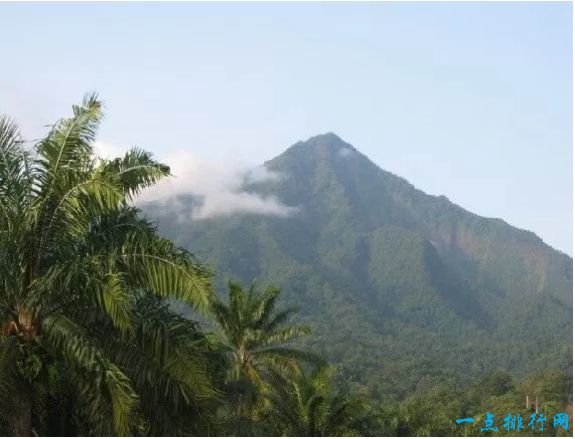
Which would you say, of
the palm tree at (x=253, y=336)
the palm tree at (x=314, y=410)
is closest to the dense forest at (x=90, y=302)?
the palm tree at (x=314, y=410)

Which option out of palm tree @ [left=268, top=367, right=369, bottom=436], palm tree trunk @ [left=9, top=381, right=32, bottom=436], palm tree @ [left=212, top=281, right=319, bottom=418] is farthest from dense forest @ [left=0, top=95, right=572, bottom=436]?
palm tree @ [left=212, top=281, right=319, bottom=418]

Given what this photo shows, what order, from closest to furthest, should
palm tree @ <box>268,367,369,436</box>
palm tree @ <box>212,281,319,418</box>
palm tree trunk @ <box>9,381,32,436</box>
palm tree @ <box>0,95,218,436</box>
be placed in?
palm tree @ <box>0,95,218,436</box> < palm tree trunk @ <box>9,381,32,436</box> < palm tree @ <box>268,367,369,436</box> < palm tree @ <box>212,281,319,418</box>

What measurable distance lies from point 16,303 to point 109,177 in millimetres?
1828

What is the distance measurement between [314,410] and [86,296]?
14.8 metres

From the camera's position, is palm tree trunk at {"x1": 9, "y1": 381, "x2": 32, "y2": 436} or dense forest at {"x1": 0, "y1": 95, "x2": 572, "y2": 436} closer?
dense forest at {"x1": 0, "y1": 95, "x2": 572, "y2": 436}

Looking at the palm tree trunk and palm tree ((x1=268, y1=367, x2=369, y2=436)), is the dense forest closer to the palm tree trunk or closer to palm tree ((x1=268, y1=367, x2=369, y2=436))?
the palm tree trunk

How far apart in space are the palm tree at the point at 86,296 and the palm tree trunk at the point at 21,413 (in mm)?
12

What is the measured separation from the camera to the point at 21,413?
8930 millimetres

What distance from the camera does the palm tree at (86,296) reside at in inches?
331

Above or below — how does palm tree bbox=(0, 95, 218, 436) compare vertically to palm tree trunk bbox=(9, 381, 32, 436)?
above

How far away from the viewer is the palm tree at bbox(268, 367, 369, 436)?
22062 mm

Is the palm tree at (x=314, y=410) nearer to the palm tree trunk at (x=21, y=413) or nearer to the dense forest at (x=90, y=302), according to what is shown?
the dense forest at (x=90, y=302)

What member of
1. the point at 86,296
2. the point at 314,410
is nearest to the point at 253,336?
the point at 314,410

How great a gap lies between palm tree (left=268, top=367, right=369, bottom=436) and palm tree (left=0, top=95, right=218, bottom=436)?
12643mm
